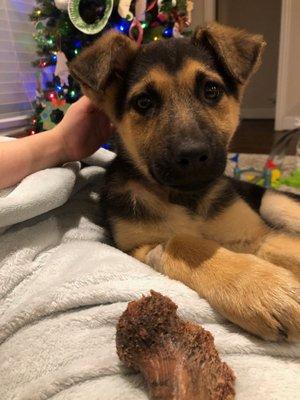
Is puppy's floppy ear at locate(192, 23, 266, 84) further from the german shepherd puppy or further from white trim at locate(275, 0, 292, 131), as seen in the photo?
white trim at locate(275, 0, 292, 131)

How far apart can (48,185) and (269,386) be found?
30.2 inches

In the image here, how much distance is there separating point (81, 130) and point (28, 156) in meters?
0.22

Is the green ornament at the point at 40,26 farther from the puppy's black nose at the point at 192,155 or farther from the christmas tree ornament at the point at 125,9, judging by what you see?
the puppy's black nose at the point at 192,155

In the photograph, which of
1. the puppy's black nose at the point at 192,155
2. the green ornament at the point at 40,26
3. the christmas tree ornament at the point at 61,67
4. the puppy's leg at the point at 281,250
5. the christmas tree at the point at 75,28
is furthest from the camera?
the green ornament at the point at 40,26

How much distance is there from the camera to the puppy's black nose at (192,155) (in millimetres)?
1086

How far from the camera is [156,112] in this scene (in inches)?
51.4

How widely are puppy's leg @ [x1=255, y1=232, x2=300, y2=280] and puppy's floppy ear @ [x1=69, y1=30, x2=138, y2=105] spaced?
0.70m

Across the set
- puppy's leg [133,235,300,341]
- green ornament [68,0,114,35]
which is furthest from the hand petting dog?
green ornament [68,0,114,35]

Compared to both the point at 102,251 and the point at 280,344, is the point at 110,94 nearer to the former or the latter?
the point at 102,251

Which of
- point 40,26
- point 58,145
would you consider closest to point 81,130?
point 58,145

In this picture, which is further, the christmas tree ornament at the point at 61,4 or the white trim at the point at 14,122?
the white trim at the point at 14,122

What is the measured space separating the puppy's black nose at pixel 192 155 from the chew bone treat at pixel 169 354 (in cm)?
45

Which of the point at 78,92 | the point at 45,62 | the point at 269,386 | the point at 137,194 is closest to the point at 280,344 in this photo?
the point at 269,386

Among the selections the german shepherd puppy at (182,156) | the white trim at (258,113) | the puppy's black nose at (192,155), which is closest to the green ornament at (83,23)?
the german shepherd puppy at (182,156)
